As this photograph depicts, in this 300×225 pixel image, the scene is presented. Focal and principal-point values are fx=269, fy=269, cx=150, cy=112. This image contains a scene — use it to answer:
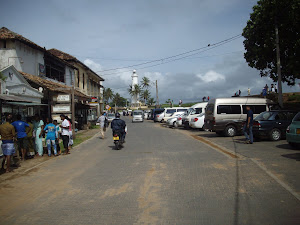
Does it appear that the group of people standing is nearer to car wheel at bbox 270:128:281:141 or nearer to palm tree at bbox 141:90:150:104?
car wheel at bbox 270:128:281:141

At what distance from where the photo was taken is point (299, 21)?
54.7ft

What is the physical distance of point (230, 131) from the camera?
16234 mm

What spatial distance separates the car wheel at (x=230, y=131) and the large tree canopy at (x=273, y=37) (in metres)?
5.63

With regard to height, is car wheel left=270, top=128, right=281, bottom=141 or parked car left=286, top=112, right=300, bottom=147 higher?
parked car left=286, top=112, right=300, bottom=147

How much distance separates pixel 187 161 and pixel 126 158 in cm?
230

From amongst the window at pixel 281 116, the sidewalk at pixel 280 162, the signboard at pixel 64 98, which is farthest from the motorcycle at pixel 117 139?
the window at pixel 281 116

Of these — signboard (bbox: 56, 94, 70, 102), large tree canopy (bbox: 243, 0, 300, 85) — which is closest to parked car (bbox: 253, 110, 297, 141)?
large tree canopy (bbox: 243, 0, 300, 85)

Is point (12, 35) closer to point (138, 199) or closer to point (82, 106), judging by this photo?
point (82, 106)

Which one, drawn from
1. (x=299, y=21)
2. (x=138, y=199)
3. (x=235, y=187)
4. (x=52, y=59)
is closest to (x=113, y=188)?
(x=138, y=199)

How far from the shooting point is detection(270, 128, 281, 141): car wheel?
13328 millimetres

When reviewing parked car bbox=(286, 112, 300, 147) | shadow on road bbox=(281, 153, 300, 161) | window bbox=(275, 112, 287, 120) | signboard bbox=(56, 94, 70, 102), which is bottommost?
shadow on road bbox=(281, 153, 300, 161)

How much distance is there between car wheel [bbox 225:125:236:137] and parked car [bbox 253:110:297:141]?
2.59m

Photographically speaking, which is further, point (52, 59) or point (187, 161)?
point (52, 59)

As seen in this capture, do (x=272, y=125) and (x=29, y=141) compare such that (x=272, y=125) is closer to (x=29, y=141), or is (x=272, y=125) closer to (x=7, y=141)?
(x=29, y=141)
